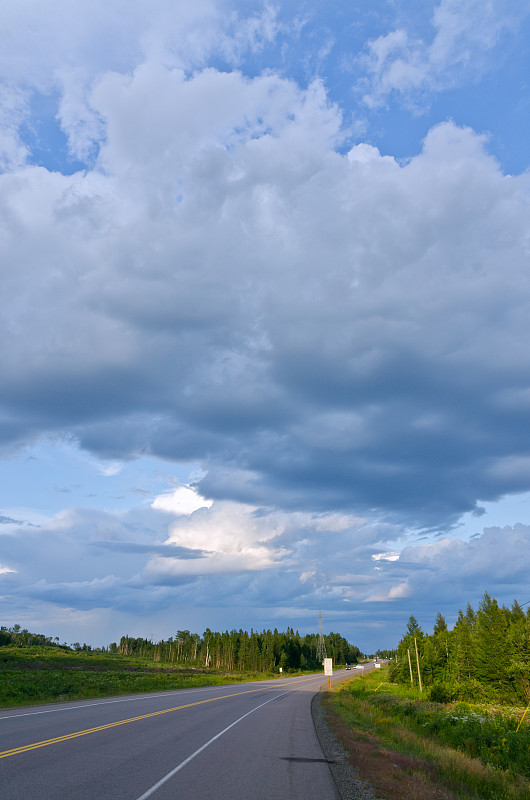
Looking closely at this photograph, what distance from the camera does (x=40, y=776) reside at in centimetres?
1033

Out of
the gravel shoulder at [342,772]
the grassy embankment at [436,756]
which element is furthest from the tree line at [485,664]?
the gravel shoulder at [342,772]

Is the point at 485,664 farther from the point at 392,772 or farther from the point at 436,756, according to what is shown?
the point at 392,772

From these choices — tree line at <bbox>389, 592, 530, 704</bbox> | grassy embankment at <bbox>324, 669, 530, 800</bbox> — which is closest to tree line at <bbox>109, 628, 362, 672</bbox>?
tree line at <bbox>389, 592, 530, 704</bbox>

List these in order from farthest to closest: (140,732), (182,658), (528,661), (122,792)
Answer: (182,658)
(528,661)
(140,732)
(122,792)

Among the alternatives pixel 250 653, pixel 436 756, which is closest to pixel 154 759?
pixel 436 756

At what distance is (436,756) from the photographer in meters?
16.0

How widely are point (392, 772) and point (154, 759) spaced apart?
574 centimetres

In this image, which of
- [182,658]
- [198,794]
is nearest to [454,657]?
[198,794]

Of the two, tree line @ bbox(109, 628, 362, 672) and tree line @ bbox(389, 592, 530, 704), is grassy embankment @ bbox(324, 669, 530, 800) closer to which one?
tree line @ bbox(389, 592, 530, 704)

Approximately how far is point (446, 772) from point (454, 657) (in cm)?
8705

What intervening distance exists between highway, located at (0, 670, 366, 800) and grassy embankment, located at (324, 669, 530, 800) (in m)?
1.35

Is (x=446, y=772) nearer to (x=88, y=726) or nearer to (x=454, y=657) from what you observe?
(x=88, y=726)

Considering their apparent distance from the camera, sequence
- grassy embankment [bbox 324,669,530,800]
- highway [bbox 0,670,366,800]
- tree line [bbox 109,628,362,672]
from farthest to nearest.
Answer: tree line [bbox 109,628,362,672] → grassy embankment [bbox 324,669,530,800] → highway [bbox 0,670,366,800]

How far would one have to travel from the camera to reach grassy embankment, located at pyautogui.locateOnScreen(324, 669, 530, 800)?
11591 mm
